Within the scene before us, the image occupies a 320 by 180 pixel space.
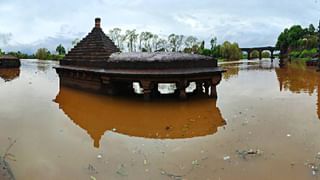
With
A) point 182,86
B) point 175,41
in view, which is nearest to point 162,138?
point 182,86

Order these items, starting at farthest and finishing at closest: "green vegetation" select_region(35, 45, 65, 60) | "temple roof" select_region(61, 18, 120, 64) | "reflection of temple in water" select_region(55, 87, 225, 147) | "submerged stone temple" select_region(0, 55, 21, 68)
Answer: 1. "green vegetation" select_region(35, 45, 65, 60)
2. "submerged stone temple" select_region(0, 55, 21, 68)
3. "temple roof" select_region(61, 18, 120, 64)
4. "reflection of temple in water" select_region(55, 87, 225, 147)

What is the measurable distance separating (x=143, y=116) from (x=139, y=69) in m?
2.48

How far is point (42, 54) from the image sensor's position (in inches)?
2783

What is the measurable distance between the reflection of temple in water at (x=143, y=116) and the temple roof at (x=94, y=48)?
6.05ft

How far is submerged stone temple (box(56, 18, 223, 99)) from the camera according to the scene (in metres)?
10.8

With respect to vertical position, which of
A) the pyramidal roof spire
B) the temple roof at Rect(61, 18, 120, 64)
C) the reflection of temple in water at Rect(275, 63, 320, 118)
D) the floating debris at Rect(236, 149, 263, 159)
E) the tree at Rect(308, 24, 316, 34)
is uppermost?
the tree at Rect(308, 24, 316, 34)

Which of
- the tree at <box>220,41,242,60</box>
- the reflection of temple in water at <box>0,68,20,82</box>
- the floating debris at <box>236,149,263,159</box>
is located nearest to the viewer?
the floating debris at <box>236,149,263,159</box>

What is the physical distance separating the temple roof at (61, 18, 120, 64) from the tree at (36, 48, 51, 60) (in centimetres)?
5878

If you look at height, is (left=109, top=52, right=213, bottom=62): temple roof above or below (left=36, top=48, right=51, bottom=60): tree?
below

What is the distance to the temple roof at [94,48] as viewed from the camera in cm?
1298

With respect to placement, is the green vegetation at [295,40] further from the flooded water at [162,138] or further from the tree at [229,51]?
the flooded water at [162,138]

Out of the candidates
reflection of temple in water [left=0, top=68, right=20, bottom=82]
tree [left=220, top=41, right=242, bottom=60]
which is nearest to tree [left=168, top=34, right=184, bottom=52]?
tree [left=220, top=41, right=242, bottom=60]

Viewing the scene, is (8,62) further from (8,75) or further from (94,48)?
(94,48)

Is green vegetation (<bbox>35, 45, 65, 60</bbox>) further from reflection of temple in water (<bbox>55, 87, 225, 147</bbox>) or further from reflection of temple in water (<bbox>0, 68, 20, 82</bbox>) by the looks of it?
reflection of temple in water (<bbox>55, 87, 225, 147</bbox>)
